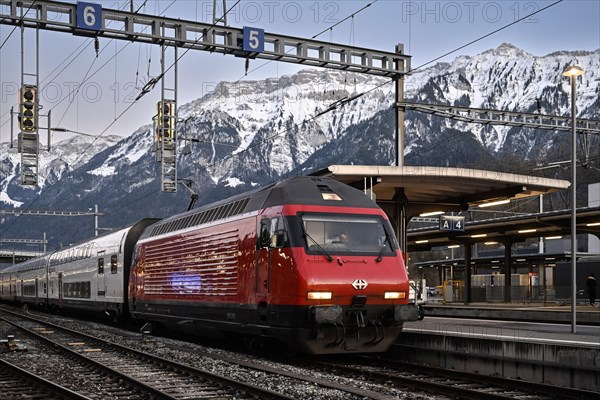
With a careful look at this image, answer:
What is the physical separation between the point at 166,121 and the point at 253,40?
13.0 ft

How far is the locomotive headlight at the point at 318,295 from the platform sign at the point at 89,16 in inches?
431

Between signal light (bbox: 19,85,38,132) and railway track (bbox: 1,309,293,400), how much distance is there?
580 cm

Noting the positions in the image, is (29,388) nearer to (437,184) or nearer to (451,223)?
(437,184)

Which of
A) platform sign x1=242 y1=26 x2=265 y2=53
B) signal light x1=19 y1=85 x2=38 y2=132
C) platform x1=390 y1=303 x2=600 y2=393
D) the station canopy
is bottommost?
platform x1=390 y1=303 x2=600 y2=393

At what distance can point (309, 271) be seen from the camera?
15195 mm

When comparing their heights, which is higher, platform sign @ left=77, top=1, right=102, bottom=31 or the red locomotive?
platform sign @ left=77, top=1, right=102, bottom=31

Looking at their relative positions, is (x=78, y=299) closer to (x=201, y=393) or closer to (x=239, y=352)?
(x=239, y=352)

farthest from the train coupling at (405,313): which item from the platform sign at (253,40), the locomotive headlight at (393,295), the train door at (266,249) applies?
the platform sign at (253,40)

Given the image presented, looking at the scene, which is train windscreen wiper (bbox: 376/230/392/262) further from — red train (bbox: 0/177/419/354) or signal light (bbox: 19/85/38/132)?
signal light (bbox: 19/85/38/132)

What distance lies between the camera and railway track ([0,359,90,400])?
484 inches

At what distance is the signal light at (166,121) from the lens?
25016 mm

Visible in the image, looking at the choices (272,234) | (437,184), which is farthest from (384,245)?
(437,184)

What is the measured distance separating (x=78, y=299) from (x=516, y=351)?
79.4 ft

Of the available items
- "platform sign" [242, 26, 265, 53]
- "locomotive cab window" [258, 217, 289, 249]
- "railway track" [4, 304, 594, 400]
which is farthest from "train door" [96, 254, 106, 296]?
"locomotive cab window" [258, 217, 289, 249]
